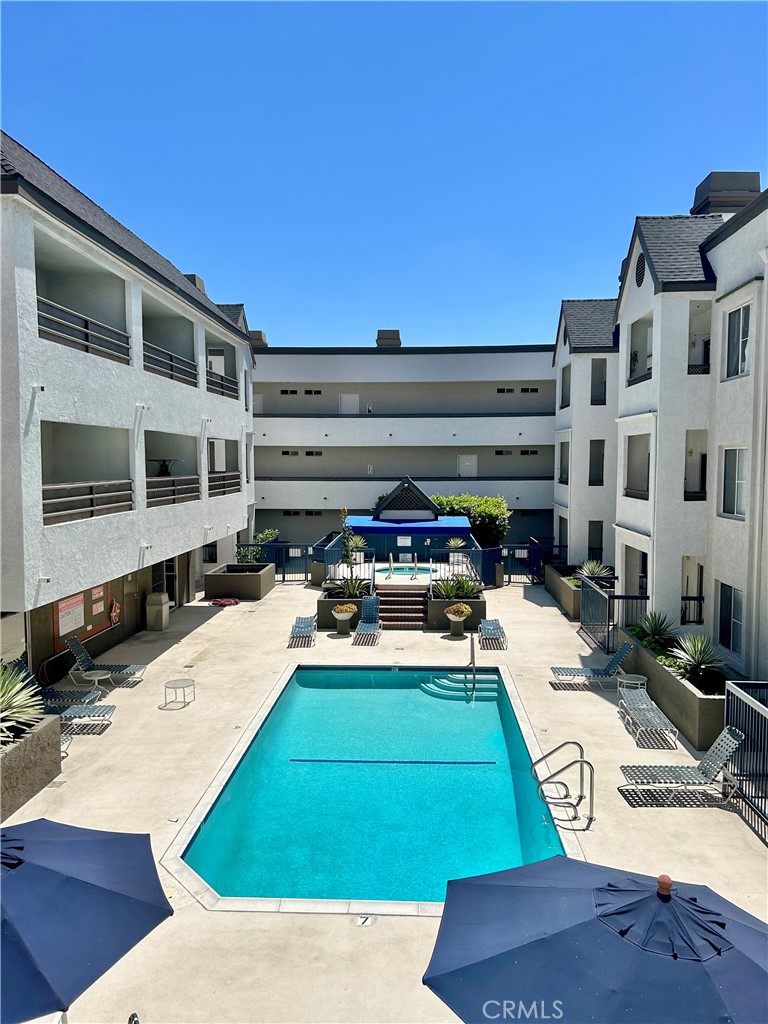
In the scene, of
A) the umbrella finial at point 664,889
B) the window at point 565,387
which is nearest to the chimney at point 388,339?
the window at point 565,387

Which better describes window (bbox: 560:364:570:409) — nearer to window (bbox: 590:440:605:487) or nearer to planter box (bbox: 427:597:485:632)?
window (bbox: 590:440:605:487)

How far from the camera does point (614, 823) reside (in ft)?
34.6

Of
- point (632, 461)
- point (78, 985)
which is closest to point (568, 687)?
point (632, 461)

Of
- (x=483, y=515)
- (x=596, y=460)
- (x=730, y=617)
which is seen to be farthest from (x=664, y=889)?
(x=483, y=515)

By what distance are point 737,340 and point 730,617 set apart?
6448mm

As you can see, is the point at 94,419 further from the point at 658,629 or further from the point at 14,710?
the point at 658,629

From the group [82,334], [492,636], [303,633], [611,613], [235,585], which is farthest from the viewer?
[235,585]

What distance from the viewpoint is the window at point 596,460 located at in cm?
3108

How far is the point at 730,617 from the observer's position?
16297mm

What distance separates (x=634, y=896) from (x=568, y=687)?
11916 millimetres

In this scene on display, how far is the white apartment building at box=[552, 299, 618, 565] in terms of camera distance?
30406 millimetres

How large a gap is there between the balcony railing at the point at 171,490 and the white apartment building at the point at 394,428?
16.8 m

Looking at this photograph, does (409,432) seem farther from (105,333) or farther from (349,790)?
(349,790)

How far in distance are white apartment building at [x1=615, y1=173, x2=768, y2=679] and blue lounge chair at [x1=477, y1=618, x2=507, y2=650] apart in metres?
4.67
